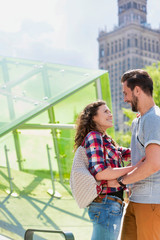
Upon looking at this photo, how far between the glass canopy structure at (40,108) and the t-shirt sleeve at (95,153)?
1796mm

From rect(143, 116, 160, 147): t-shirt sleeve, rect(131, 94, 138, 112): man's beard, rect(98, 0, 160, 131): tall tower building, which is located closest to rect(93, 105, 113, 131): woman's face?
rect(131, 94, 138, 112): man's beard

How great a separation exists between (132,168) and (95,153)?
24 cm

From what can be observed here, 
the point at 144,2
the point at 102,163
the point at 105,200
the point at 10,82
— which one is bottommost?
the point at 105,200

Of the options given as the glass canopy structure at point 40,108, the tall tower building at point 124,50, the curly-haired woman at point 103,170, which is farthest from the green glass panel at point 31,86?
the tall tower building at point 124,50

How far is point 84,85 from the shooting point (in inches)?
217

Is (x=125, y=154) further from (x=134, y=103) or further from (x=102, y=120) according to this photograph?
(x=134, y=103)

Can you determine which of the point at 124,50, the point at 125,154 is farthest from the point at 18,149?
the point at 124,50

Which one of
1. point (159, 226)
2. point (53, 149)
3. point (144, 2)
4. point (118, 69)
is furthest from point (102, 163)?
point (144, 2)

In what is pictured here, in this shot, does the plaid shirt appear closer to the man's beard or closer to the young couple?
the young couple

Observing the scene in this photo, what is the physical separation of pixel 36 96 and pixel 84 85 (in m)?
0.91

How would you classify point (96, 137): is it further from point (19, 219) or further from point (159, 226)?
point (19, 219)

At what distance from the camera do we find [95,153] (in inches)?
94.3

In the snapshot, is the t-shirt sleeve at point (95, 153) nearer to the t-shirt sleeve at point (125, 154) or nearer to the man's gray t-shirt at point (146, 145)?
the man's gray t-shirt at point (146, 145)

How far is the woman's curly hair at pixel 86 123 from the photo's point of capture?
2580 mm
